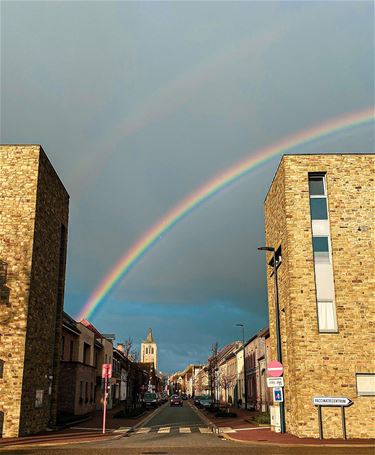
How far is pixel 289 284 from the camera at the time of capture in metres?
24.1

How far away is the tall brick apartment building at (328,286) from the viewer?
2255cm

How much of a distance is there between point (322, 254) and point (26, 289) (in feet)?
47.1

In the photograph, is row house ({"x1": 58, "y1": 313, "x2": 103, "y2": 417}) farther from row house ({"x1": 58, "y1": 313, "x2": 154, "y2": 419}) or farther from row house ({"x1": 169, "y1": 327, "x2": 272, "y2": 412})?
row house ({"x1": 169, "y1": 327, "x2": 272, "y2": 412})

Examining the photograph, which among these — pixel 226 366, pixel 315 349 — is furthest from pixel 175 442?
pixel 226 366

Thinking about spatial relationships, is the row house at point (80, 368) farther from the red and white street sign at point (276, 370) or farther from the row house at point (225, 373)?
the red and white street sign at point (276, 370)

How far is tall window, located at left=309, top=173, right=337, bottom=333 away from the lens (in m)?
23.7

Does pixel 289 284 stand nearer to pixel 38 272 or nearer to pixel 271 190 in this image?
pixel 271 190

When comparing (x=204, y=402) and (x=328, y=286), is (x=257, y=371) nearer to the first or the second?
(x=204, y=402)

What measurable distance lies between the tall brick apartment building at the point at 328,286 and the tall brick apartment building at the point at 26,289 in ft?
40.8

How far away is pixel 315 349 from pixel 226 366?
6555cm

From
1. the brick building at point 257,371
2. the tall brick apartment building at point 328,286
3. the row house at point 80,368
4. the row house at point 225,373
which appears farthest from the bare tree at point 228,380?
the tall brick apartment building at point 328,286

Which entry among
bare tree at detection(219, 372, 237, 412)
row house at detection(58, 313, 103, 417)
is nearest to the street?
row house at detection(58, 313, 103, 417)

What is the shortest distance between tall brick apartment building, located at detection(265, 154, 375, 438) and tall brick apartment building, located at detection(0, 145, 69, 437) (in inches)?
490

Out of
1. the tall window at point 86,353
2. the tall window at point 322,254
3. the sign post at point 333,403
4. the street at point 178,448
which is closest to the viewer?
the street at point 178,448
